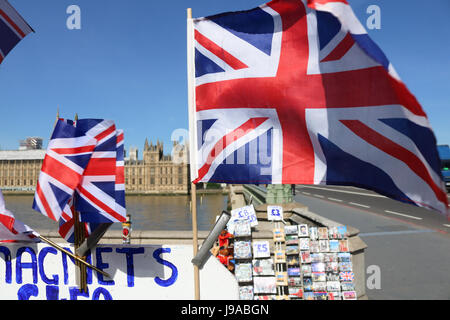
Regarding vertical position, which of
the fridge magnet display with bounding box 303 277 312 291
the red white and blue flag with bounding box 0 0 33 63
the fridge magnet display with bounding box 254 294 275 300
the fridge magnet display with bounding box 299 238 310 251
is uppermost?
the red white and blue flag with bounding box 0 0 33 63

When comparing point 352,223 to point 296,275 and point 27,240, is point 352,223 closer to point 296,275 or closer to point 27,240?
point 296,275

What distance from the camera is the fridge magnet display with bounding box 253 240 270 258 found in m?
6.61

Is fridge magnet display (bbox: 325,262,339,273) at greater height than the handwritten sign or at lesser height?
lesser

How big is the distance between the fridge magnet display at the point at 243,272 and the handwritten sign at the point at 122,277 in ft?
7.33

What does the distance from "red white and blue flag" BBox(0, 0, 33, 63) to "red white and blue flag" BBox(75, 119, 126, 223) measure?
191cm

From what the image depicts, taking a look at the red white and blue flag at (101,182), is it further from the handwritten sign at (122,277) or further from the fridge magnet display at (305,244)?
the fridge magnet display at (305,244)

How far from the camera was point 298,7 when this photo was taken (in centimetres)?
370

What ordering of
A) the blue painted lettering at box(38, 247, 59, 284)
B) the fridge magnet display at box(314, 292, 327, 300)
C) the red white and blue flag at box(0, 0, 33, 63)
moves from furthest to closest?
1. the fridge magnet display at box(314, 292, 327, 300)
2. the red white and blue flag at box(0, 0, 33, 63)
3. the blue painted lettering at box(38, 247, 59, 284)

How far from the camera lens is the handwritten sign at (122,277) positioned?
434 centimetres

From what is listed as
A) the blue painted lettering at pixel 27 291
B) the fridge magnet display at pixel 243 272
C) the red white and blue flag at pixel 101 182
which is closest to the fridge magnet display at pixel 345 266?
the fridge magnet display at pixel 243 272

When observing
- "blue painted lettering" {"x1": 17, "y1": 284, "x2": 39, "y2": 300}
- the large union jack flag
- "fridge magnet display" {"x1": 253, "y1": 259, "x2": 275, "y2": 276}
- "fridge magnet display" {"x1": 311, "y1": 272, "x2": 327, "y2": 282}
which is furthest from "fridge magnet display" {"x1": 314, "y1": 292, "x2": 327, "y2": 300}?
"blue painted lettering" {"x1": 17, "y1": 284, "x2": 39, "y2": 300}

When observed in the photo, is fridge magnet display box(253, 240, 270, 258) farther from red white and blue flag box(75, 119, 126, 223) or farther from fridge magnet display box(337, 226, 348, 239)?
red white and blue flag box(75, 119, 126, 223)

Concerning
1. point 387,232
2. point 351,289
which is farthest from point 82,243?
point 387,232

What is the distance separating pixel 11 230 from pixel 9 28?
10.3ft
